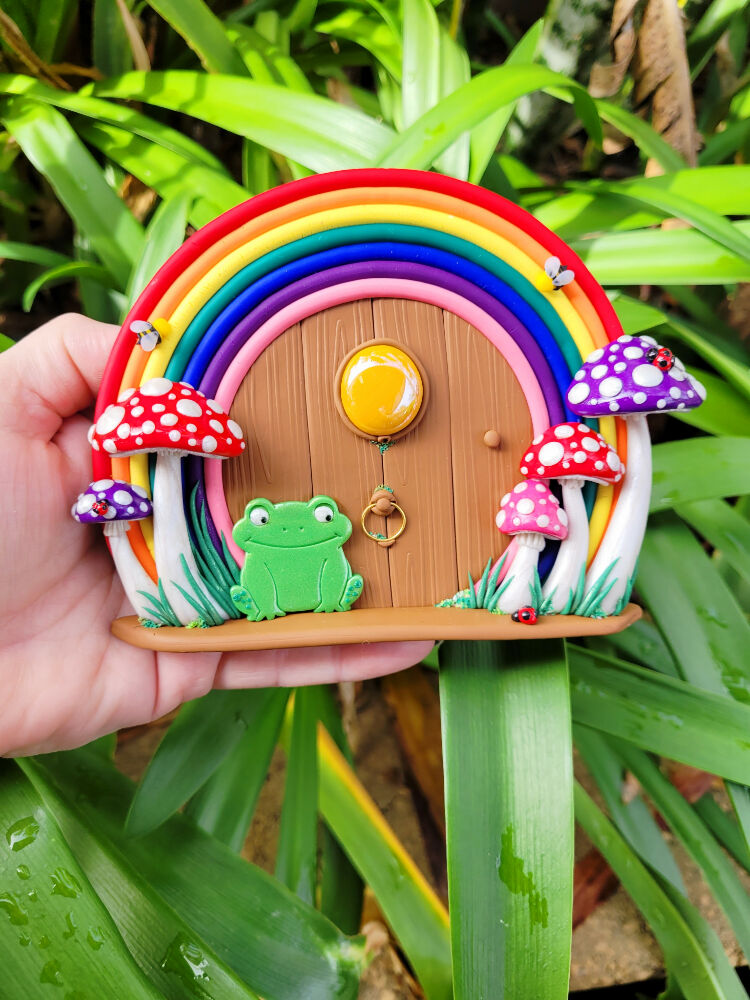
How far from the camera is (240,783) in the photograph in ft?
2.61

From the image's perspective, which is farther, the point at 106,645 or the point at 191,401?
the point at 106,645

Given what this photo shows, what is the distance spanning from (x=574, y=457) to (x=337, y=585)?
0.25m

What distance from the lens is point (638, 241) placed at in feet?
2.37

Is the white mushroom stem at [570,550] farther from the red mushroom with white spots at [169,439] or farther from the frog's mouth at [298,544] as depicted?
the red mushroom with white spots at [169,439]

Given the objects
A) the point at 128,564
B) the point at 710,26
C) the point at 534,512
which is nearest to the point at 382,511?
the point at 534,512

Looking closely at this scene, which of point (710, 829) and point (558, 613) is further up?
point (558, 613)

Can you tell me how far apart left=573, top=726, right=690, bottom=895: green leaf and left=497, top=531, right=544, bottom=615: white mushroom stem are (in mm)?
390

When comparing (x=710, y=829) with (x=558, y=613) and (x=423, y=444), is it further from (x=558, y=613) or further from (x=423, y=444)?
(x=423, y=444)

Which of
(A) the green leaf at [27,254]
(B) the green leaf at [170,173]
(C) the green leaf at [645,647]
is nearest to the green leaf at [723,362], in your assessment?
(C) the green leaf at [645,647]

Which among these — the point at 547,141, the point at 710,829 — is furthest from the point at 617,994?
the point at 547,141

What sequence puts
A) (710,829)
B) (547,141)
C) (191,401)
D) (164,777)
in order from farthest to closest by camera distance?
(547,141) → (710,829) → (164,777) → (191,401)

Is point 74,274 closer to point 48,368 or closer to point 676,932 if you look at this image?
point 48,368

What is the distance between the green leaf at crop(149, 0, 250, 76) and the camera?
69 centimetres

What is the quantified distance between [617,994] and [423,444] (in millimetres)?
890
